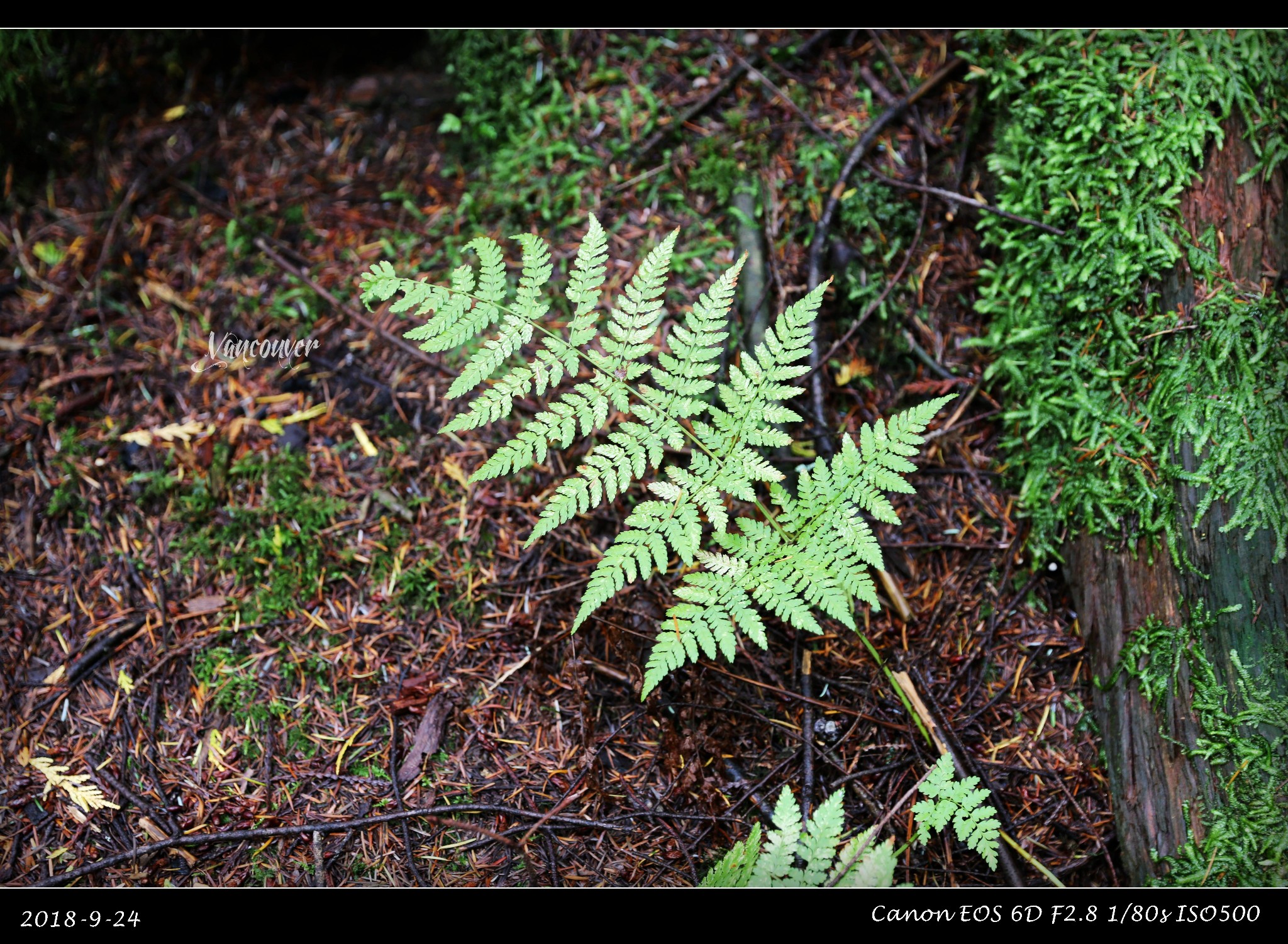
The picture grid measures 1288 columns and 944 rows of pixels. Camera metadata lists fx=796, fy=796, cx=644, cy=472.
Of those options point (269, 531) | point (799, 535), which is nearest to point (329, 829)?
point (269, 531)

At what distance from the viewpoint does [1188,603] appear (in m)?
2.85

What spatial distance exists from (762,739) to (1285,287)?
2.60 meters

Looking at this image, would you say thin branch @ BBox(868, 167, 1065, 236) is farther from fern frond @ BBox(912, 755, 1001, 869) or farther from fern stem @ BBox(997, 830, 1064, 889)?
fern stem @ BBox(997, 830, 1064, 889)

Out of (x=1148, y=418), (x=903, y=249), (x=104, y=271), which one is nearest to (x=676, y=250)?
(x=903, y=249)

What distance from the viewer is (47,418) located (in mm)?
3770

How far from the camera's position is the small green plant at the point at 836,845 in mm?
2615

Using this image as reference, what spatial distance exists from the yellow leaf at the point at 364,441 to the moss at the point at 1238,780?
133 inches

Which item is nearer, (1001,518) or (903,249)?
(1001,518)

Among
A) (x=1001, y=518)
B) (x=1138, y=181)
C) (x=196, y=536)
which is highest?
(x=1138, y=181)

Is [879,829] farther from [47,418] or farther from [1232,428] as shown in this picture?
[47,418]

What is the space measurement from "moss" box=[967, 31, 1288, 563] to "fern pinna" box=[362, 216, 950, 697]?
0.85 m

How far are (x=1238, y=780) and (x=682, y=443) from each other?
2.19 metres

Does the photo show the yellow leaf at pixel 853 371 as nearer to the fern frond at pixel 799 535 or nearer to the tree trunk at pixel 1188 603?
the fern frond at pixel 799 535

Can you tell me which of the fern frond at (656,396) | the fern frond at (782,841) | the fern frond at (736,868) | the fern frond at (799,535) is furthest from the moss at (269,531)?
the fern frond at (782,841)
